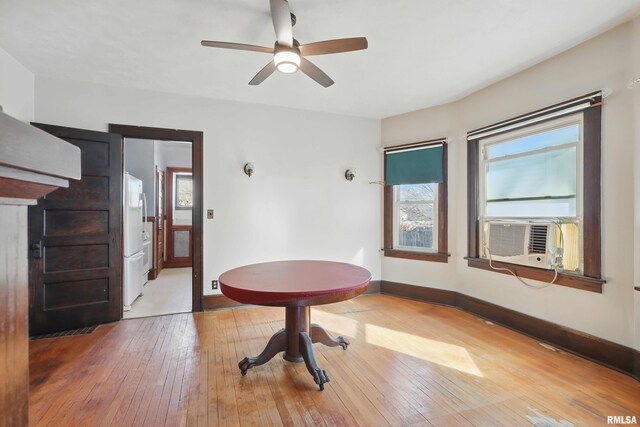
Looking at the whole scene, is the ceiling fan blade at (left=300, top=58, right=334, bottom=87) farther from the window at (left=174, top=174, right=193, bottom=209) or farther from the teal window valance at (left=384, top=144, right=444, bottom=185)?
the window at (left=174, top=174, right=193, bottom=209)

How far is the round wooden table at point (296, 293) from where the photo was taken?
6.05 feet

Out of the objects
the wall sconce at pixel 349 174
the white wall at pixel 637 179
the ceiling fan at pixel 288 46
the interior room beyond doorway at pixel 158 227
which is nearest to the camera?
the ceiling fan at pixel 288 46

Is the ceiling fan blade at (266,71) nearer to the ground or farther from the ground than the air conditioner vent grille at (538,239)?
farther from the ground

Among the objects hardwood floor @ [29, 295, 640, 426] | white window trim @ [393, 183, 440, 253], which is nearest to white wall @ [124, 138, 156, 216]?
hardwood floor @ [29, 295, 640, 426]

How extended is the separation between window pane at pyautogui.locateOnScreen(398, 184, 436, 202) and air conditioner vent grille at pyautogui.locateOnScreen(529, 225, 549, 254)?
129 cm

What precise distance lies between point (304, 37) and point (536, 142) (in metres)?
2.30

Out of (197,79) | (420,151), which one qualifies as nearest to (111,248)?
(197,79)

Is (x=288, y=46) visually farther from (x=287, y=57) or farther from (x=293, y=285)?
(x=293, y=285)

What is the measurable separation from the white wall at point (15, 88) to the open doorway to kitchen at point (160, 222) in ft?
2.24

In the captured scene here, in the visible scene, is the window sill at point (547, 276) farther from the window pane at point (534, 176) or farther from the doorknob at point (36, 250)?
the doorknob at point (36, 250)

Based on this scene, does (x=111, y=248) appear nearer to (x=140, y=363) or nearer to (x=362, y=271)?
(x=140, y=363)

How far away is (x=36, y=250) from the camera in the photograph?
2.76 m

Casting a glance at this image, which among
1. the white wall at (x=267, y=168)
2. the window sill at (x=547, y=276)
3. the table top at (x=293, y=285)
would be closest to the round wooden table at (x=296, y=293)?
the table top at (x=293, y=285)

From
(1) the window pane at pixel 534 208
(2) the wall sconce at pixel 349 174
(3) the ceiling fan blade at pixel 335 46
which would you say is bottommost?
(1) the window pane at pixel 534 208
